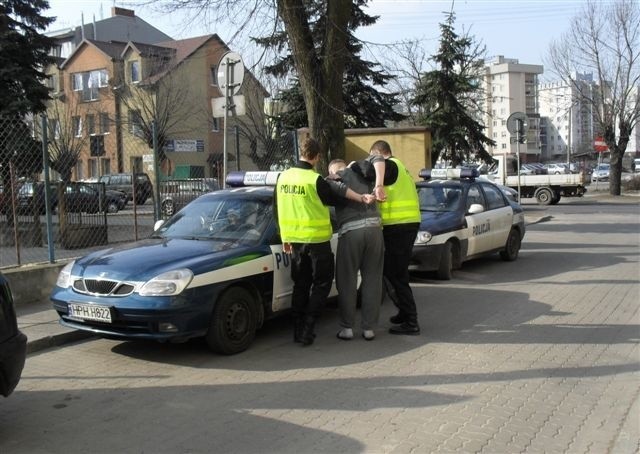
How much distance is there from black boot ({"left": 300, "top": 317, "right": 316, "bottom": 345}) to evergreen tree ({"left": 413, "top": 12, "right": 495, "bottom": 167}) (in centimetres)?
2257

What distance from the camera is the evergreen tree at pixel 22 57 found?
1700 centimetres

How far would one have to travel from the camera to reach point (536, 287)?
938cm

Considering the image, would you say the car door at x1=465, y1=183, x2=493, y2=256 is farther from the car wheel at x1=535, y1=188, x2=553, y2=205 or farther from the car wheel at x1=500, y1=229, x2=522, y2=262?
the car wheel at x1=535, y1=188, x2=553, y2=205

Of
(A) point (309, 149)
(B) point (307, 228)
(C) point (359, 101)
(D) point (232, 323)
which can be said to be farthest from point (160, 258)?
(C) point (359, 101)

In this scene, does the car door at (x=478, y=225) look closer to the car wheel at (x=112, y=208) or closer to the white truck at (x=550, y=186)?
the car wheel at (x=112, y=208)

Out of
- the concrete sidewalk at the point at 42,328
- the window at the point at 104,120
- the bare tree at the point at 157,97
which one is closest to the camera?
the concrete sidewalk at the point at 42,328

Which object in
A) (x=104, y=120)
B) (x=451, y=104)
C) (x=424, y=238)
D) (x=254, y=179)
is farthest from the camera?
(x=104, y=120)

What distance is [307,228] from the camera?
6.12 metres

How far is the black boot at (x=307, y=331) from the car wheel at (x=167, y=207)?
5.11 m

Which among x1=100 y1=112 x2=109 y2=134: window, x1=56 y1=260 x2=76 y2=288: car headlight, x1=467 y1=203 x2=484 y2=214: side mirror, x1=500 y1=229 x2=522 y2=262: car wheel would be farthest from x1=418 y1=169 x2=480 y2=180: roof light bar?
x1=100 y1=112 x2=109 y2=134: window

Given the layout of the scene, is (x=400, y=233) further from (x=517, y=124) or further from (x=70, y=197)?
(x=517, y=124)

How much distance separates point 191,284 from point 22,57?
1534cm

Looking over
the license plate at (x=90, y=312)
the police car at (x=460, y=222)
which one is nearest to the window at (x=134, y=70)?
the police car at (x=460, y=222)

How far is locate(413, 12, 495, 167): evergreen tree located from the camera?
2834 cm
